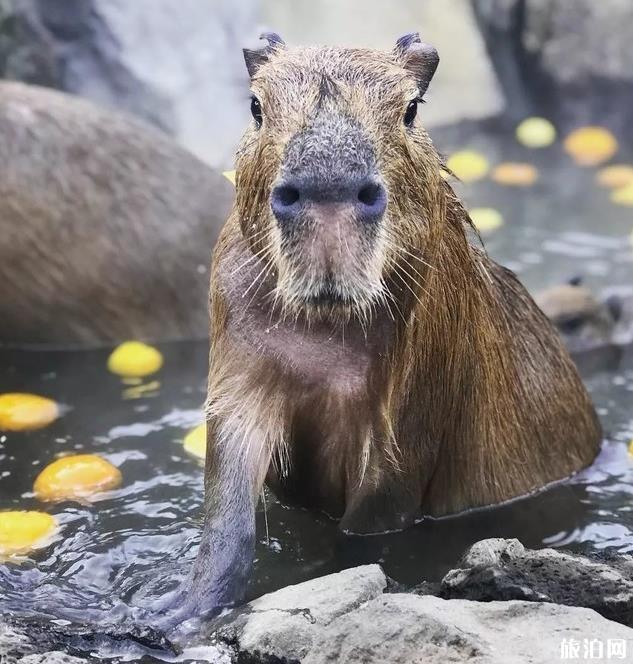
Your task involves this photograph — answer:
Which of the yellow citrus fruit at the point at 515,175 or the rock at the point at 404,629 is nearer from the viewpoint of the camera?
the rock at the point at 404,629

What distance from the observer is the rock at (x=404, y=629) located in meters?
2.65

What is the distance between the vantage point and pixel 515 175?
283 inches

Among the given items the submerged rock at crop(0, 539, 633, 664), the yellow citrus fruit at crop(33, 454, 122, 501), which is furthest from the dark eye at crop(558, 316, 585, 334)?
the submerged rock at crop(0, 539, 633, 664)

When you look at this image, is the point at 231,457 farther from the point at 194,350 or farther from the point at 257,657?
the point at 194,350

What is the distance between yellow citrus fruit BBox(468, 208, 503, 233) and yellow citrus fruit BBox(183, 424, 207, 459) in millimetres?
2368

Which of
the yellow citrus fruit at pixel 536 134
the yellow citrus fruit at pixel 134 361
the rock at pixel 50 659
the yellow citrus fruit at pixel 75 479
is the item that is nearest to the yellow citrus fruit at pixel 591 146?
the yellow citrus fruit at pixel 536 134

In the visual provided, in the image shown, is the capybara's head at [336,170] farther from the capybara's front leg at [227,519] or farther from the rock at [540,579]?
the rock at [540,579]

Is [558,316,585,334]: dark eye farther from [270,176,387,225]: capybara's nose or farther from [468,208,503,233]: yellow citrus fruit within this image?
[270,176,387,225]: capybara's nose

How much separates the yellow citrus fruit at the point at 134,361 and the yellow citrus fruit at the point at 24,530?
4.48 ft

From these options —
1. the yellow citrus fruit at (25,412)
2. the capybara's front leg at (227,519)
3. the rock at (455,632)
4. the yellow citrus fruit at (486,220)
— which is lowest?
the rock at (455,632)

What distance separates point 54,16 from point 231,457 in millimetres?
4677

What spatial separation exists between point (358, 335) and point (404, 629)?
813mm

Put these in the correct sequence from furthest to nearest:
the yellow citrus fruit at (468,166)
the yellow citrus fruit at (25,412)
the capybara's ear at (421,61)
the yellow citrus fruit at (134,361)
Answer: the yellow citrus fruit at (468,166) < the yellow citrus fruit at (134,361) < the yellow citrus fruit at (25,412) < the capybara's ear at (421,61)

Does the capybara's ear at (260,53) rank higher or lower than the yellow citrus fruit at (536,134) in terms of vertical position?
lower
